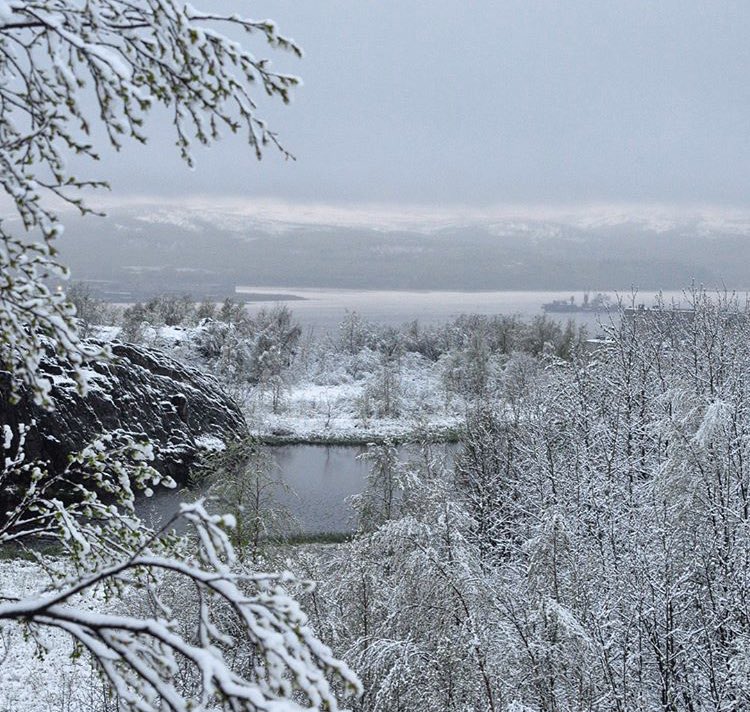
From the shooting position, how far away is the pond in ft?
82.7

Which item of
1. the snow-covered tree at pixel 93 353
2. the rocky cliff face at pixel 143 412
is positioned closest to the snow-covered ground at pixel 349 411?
the rocky cliff face at pixel 143 412

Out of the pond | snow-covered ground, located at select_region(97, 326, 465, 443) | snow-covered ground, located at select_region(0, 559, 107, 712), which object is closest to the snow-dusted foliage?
the pond

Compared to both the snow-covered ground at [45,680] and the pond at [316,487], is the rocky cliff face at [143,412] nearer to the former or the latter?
the pond at [316,487]

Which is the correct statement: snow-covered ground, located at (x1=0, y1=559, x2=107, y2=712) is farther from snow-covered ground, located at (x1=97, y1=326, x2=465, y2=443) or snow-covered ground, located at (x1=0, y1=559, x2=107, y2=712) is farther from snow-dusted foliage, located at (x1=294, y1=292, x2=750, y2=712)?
snow-covered ground, located at (x1=97, y1=326, x2=465, y2=443)

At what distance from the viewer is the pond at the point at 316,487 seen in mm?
25219

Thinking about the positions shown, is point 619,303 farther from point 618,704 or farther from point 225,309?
point 225,309

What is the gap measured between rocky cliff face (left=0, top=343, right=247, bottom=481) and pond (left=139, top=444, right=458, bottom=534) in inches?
85.2

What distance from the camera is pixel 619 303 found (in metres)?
19.8

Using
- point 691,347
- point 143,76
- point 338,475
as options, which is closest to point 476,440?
point 691,347

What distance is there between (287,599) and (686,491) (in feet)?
45.1

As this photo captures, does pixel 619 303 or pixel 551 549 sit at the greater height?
pixel 619 303

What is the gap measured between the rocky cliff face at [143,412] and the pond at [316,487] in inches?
85.2

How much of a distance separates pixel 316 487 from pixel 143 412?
8.49 metres

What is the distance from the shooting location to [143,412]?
29984 millimetres
